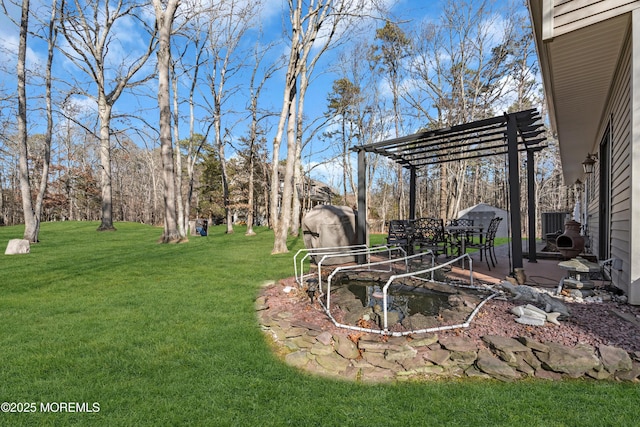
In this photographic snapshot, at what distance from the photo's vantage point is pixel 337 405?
1944mm

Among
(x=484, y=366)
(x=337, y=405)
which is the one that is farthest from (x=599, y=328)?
(x=337, y=405)

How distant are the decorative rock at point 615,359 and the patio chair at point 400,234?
3913 millimetres

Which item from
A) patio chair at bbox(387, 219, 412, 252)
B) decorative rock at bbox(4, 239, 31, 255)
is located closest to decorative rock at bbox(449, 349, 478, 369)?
patio chair at bbox(387, 219, 412, 252)

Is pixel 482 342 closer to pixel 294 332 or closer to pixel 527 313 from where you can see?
pixel 527 313

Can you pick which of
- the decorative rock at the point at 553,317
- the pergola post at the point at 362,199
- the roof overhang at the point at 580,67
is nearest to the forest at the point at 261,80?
the pergola post at the point at 362,199

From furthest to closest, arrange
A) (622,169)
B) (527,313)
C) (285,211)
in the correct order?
(285,211) → (622,169) → (527,313)

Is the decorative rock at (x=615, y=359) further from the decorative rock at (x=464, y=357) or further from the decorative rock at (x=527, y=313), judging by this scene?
the decorative rock at (x=464, y=357)

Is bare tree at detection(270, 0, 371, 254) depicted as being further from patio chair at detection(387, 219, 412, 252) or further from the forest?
patio chair at detection(387, 219, 412, 252)

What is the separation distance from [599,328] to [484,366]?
3.99 feet

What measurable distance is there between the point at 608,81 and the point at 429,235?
11.5ft

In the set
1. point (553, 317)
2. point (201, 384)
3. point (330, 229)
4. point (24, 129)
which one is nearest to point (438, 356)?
point (553, 317)

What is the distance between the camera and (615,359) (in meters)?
2.13

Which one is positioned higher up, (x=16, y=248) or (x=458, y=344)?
(x=16, y=248)

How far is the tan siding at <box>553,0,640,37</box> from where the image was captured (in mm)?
3082
